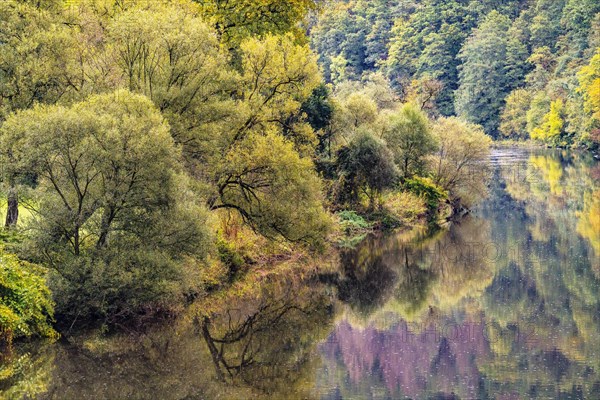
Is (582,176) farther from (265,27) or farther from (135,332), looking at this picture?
(135,332)

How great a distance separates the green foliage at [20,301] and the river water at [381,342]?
0.67 metres

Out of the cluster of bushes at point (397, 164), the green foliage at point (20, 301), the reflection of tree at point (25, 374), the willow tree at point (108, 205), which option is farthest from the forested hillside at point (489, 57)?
the reflection of tree at point (25, 374)

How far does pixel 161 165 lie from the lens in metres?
28.0

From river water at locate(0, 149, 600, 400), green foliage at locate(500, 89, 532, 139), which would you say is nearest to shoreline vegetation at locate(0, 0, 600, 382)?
river water at locate(0, 149, 600, 400)

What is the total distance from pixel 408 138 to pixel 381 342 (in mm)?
32472

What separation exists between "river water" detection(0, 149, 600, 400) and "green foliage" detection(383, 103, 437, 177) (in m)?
14.4

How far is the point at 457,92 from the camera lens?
142 meters

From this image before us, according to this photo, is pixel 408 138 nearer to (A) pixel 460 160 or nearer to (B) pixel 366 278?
(A) pixel 460 160

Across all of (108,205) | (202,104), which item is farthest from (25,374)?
(202,104)

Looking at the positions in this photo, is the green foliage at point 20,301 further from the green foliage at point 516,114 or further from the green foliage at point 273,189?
the green foliage at point 516,114

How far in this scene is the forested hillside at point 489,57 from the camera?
11469 cm

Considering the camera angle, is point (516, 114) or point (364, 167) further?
point (516, 114)

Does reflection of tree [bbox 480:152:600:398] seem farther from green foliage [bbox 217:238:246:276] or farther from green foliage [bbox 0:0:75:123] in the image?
green foliage [bbox 0:0:75:123]

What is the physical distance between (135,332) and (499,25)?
125 meters
